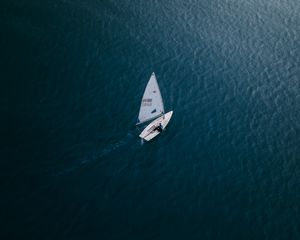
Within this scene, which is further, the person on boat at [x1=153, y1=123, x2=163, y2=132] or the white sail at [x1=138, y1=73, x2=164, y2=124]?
the person on boat at [x1=153, y1=123, x2=163, y2=132]

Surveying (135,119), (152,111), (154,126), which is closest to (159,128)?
(154,126)

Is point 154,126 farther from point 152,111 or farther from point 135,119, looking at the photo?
point 135,119

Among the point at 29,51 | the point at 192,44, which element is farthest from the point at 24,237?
the point at 192,44

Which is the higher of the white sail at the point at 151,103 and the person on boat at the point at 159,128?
the white sail at the point at 151,103

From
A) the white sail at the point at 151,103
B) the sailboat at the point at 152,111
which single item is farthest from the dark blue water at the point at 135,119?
the white sail at the point at 151,103

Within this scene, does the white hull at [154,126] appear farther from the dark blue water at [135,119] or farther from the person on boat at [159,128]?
the dark blue water at [135,119]

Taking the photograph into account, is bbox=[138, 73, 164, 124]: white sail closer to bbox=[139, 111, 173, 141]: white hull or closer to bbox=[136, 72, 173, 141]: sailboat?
bbox=[136, 72, 173, 141]: sailboat

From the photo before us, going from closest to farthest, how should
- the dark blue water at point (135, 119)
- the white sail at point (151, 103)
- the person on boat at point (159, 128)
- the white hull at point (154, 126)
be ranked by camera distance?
the dark blue water at point (135, 119), the white sail at point (151, 103), the white hull at point (154, 126), the person on boat at point (159, 128)

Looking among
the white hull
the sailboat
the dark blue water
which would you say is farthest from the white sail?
the dark blue water
